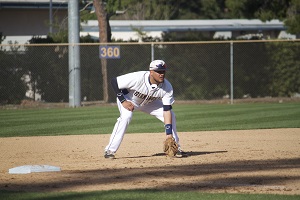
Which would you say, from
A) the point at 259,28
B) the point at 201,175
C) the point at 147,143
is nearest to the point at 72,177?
the point at 201,175

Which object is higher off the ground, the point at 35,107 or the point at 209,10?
the point at 209,10

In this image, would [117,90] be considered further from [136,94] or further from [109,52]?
[109,52]

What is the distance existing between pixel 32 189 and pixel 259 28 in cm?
3591

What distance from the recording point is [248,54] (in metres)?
29.1

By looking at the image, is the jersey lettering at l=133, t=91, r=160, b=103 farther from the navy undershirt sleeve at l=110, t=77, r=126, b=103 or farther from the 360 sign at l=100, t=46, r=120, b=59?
the 360 sign at l=100, t=46, r=120, b=59

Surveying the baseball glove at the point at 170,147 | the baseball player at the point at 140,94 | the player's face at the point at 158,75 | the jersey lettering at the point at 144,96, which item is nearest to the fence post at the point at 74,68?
the baseball player at the point at 140,94

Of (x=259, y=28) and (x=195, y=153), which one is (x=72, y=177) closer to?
(x=195, y=153)

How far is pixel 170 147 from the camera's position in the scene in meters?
11.8

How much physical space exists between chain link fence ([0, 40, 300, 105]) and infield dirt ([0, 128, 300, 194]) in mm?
11706

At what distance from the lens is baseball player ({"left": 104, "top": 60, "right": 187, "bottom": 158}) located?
11.6m

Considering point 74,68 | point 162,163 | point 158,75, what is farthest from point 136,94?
point 74,68

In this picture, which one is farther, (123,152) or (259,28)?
(259,28)

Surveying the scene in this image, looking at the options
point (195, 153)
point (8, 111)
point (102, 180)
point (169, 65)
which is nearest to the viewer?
point (102, 180)

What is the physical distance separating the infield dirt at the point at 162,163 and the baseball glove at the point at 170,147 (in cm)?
12
